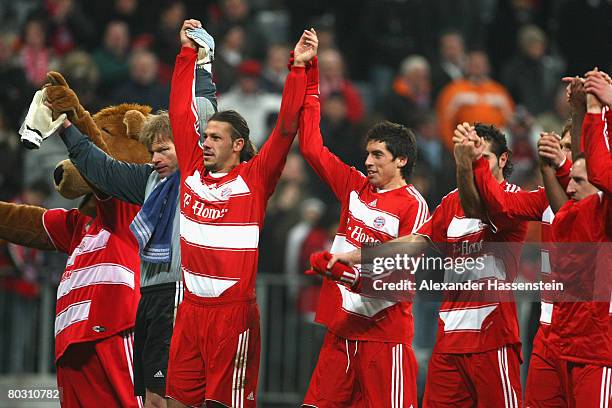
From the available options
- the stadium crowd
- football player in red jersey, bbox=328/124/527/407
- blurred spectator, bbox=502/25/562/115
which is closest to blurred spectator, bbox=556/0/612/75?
the stadium crowd

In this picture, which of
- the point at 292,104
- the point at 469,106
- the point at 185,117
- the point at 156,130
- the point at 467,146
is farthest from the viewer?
the point at 469,106

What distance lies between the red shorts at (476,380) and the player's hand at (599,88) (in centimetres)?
171

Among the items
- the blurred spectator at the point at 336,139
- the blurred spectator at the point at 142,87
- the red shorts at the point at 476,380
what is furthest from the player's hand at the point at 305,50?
the blurred spectator at the point at 142,87

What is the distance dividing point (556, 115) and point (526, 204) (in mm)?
6825

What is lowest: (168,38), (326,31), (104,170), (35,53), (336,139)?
(104,170)

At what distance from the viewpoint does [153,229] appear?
7051 millimetres

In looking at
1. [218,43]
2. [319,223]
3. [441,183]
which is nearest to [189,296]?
[319,223]

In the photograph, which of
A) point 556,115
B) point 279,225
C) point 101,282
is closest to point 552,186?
point 101,282

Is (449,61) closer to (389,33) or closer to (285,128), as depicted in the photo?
(389,33)

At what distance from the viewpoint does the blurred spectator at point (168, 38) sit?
13.4 m

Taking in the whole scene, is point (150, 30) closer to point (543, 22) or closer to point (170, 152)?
point (543, 22)

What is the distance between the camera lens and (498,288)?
7.16 metres

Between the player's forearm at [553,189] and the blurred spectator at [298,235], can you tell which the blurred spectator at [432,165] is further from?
the player's forearm at [553,189]

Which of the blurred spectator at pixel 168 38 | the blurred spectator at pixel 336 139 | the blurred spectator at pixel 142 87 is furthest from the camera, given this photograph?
the blurred spectator at pixel 168 38
